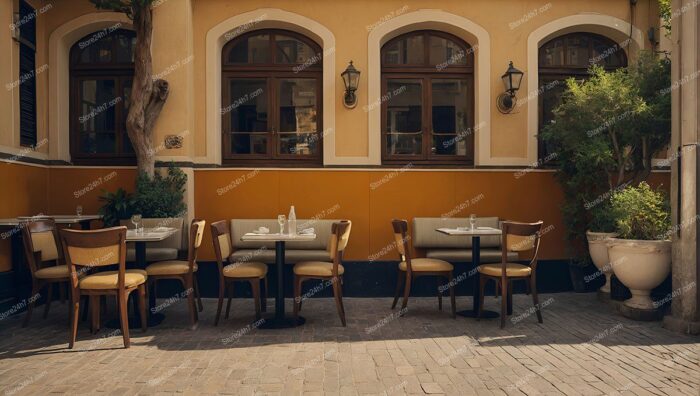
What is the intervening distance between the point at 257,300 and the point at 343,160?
2.57 metres

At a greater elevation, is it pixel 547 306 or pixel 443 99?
pixel 443 99

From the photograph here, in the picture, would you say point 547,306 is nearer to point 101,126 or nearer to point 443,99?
point 443,99

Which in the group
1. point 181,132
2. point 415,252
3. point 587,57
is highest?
point 587,57

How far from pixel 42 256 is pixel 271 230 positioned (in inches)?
105

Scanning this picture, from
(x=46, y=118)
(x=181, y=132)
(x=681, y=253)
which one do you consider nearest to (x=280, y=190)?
(x=181, y=132)

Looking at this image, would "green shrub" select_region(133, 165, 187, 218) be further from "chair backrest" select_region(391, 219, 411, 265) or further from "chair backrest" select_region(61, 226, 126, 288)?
"chair backrest" select_region(391, 219, 411, 265)

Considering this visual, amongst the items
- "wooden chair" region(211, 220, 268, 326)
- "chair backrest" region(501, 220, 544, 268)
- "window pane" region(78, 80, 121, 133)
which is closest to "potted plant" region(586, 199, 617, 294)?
"chair backrest" region(501, 220, 544, 268)

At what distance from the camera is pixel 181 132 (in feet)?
22.8

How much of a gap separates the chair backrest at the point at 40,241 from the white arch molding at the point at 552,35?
246 inches

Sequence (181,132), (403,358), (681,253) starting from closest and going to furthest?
(403,358)
(681,253)
(181,132)

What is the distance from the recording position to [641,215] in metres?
5.60

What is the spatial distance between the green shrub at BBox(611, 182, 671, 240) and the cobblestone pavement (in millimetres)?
961

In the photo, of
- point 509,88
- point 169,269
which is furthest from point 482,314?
point 169,269

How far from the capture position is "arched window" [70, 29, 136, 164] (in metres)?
7.48
